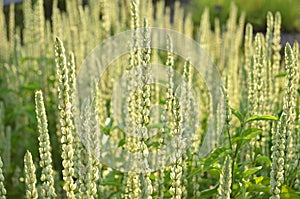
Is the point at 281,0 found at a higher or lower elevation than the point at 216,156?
higher

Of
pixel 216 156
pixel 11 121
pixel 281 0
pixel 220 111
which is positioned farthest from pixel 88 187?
pixel 281 0

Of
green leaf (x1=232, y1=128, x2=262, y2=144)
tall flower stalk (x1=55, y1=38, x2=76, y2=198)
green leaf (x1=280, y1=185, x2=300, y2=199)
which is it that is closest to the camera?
tall flower stalk (x1=55, y1=38, x2=76, y2=198)

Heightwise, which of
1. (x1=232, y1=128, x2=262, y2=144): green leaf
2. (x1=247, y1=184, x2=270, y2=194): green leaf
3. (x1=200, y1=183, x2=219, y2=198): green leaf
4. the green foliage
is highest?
the green foliage

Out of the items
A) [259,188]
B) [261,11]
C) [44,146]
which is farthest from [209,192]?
[261,11]

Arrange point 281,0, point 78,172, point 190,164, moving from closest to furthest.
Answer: point 78,172 → point 190,164 → point 281,0

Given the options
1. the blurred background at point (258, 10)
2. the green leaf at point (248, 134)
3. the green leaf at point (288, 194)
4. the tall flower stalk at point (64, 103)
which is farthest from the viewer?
the blurred background at point (258, 10)

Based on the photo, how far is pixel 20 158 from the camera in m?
3.73

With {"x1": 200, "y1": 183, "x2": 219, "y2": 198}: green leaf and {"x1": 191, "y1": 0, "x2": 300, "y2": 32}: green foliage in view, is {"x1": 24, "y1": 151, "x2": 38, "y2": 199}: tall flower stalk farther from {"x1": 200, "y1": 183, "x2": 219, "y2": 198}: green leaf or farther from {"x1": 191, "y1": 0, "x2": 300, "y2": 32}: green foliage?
{"x1": 191, "y1": 0, "x2": 300, "y2": 32}: green foliage

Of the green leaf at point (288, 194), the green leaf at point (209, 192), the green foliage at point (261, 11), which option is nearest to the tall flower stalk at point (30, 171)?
the green leaf at point (209, 192)

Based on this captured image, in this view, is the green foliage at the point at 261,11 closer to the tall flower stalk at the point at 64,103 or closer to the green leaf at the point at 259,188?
the green leaf at the point at 259,188

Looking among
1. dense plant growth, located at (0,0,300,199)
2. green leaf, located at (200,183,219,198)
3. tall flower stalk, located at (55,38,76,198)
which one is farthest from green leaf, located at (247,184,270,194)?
tall flower stalk, located at (55,38,76,198)

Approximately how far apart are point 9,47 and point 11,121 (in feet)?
3.80

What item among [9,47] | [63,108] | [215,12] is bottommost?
[63,108]

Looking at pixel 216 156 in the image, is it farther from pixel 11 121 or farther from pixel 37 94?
pixel 11 121
